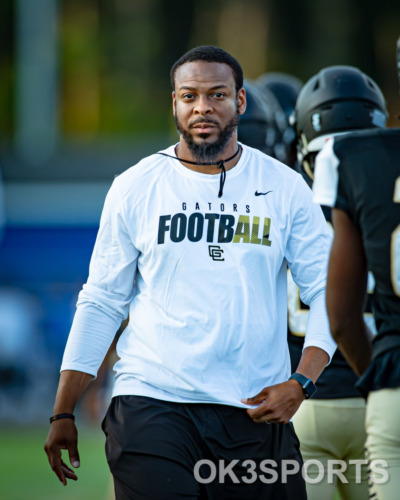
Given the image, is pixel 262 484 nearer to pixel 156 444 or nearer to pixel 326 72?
pixel 156 444

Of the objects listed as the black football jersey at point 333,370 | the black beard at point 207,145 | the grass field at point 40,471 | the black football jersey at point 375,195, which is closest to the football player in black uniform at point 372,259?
the black football jersey at point 375,195

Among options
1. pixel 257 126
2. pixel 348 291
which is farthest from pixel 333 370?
pixel 257 126

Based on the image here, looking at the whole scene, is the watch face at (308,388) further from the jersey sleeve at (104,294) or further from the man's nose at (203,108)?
the man's nose at (203,108)

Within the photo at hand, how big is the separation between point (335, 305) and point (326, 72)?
272cm

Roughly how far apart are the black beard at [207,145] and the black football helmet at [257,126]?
6.76ft

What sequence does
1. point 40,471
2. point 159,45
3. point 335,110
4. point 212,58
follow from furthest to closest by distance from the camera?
point 159,45 < point 40,471 < point 335,110 < point 212,58

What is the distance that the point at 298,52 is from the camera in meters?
31.6

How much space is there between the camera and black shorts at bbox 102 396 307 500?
162 inches

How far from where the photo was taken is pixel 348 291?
3.67 metres

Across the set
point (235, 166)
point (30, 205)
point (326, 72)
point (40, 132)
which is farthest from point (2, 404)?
point (235, 166)

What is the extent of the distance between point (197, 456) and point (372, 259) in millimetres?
1190

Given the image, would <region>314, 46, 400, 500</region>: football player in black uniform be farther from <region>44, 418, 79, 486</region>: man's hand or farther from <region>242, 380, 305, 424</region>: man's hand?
<region>44, 418, 79, 486</region>: man's hand

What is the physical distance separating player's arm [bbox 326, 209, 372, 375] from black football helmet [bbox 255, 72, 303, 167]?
3.25m

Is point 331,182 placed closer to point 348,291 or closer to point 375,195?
point 375,195
